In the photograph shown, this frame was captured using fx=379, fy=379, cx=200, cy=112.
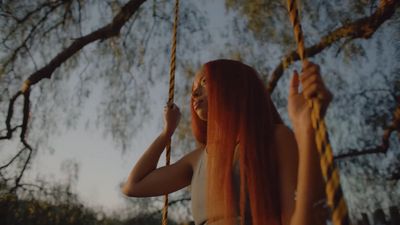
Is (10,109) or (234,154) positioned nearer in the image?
(234,154)

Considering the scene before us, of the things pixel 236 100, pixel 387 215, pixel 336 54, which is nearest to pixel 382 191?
pixel 387 215

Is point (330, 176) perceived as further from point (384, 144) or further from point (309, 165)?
point (384, 144)

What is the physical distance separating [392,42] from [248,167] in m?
2.96

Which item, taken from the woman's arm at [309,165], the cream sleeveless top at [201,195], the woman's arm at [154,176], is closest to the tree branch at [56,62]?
the woman's arm at [154,176]

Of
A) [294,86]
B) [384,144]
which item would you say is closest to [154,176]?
[294,86]

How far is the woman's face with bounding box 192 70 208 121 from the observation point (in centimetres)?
118

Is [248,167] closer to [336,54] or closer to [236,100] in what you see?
[236,100]

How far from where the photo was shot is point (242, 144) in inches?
36.5

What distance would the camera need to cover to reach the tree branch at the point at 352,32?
11.2 ft

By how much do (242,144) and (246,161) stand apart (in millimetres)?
44

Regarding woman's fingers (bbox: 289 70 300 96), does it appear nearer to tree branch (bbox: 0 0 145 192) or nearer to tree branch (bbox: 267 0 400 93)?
tree branch (bbox: 267 0 400 93)

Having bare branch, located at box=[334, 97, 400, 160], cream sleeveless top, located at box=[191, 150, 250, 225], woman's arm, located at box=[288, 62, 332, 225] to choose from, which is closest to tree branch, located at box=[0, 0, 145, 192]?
bare branch, located at box=[334, 97, 400, 160]

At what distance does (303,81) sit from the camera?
0.70 meters

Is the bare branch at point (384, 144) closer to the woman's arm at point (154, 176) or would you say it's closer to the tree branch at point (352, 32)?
the tree branch at point (352, 32)
